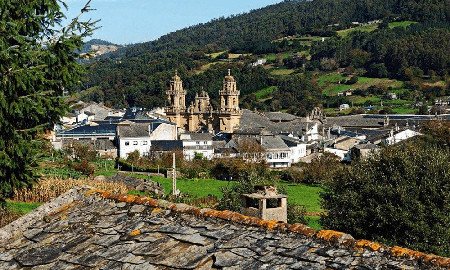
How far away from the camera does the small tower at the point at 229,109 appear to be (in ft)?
316

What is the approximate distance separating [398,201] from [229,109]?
7518 cm

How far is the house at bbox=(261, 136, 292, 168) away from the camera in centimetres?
7806

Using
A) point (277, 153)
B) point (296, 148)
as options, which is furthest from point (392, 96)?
point (277, 153)

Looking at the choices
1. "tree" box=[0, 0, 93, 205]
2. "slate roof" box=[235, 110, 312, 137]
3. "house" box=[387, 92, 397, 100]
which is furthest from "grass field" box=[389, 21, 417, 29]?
"tree" box=[0, 0, 93, 205]

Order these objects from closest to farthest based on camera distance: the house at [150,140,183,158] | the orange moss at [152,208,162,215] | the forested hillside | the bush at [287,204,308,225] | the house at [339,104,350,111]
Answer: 1. the orange moss at [152,208,162,215]
2. the bush at [287,204,308,225]
3. the house at [150,140,183,158]
4. the house at [339,104,350,111]
5. the forested hillside

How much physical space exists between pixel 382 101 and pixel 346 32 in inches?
2790

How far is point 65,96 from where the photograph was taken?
1252cm

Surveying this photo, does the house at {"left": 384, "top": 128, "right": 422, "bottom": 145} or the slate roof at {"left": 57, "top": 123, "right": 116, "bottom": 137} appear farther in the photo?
the house at {"left": 384, "top": 128, "right": 422, "bottom": 145}

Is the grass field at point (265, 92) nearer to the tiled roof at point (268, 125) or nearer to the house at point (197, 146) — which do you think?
the tiled roof at point (268, 125)

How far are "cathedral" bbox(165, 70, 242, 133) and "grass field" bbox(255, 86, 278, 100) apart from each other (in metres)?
40.5

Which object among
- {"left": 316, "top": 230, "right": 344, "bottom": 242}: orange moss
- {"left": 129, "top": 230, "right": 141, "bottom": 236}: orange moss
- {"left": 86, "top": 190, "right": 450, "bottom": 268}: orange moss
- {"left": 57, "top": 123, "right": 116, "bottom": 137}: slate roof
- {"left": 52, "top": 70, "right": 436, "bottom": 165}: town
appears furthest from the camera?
{"left": 57, "top": 123, "right": 116, "bottom": 137}: slate roof

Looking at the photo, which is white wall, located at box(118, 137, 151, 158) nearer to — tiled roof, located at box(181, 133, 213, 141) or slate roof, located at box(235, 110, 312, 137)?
tiled roof, located at box(181, 133, 213, 141)

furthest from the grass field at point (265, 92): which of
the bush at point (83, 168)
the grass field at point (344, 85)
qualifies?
the bush at point (83, 168)

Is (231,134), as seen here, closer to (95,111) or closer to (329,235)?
(95,111)
